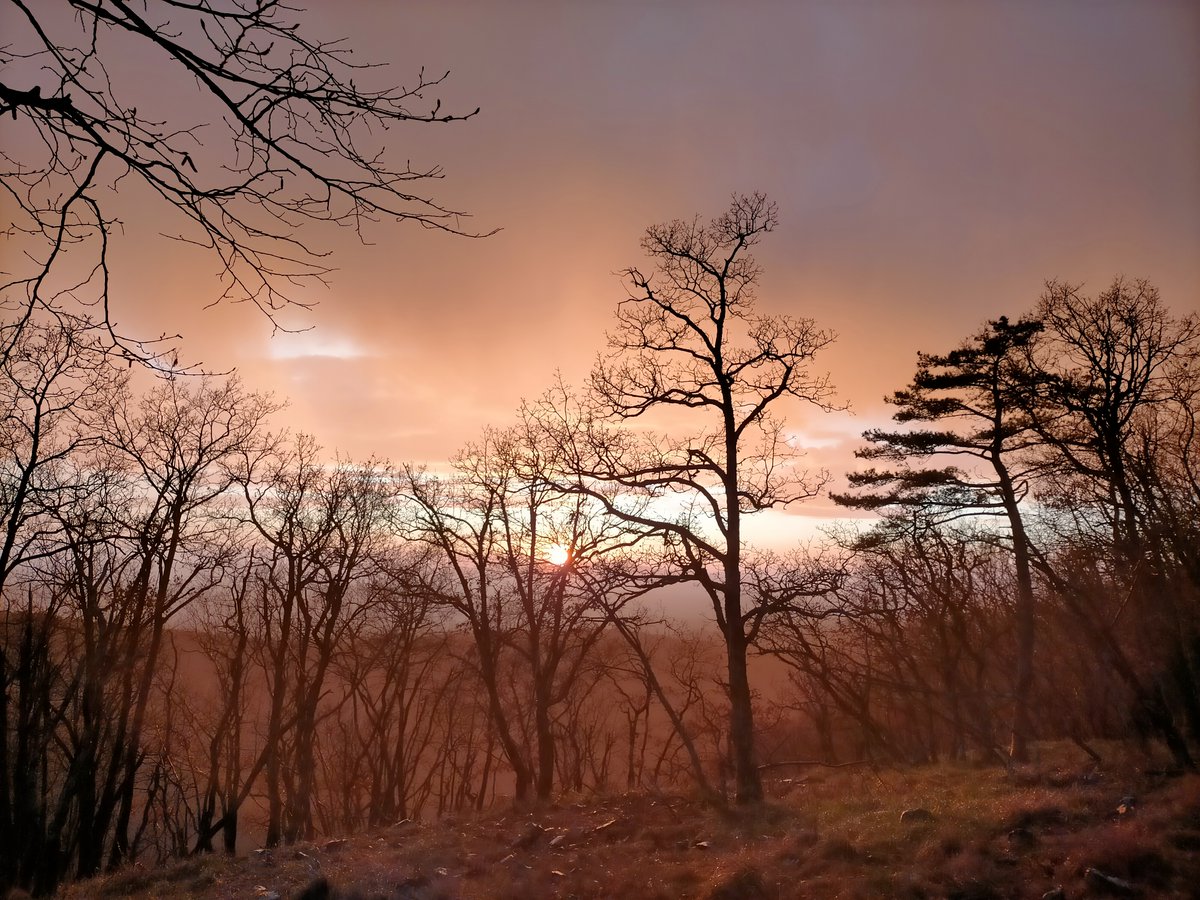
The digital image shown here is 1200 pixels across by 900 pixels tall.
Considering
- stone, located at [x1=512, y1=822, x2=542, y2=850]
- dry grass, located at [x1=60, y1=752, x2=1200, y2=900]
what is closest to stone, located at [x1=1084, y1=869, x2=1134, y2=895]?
dry grass, located at [x1=60, y1=752, x2=1200, y2=900]

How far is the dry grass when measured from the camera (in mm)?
6766

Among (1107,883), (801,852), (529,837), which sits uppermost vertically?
(1107,883)

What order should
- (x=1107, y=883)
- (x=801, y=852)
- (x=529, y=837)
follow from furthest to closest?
1. (x=529, y=837)
2. (x=801, y=852)
3. (x=1107, y=883)

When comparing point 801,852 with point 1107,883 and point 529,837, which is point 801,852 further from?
point 529,837

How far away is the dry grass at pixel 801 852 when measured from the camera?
6766 millimetres

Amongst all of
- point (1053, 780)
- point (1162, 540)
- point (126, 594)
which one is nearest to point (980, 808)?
point (1053, 780)

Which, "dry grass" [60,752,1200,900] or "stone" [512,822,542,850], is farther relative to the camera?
"stone" [512,822,542,850]

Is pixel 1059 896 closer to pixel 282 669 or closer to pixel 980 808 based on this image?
pixel 980 808

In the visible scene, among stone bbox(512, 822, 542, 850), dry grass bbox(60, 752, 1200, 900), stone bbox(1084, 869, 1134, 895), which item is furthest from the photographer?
stone bbox(512, 822, 542, 850)

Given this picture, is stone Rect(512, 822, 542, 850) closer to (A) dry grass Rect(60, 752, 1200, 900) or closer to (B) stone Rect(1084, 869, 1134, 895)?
(A) dry grass Rect(60, 752, 1200, 900)

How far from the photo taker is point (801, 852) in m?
8.28

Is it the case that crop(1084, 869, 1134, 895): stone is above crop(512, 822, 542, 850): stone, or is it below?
above

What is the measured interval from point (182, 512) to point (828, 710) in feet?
98.1

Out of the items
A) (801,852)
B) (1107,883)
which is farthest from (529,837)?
(1107,883)
